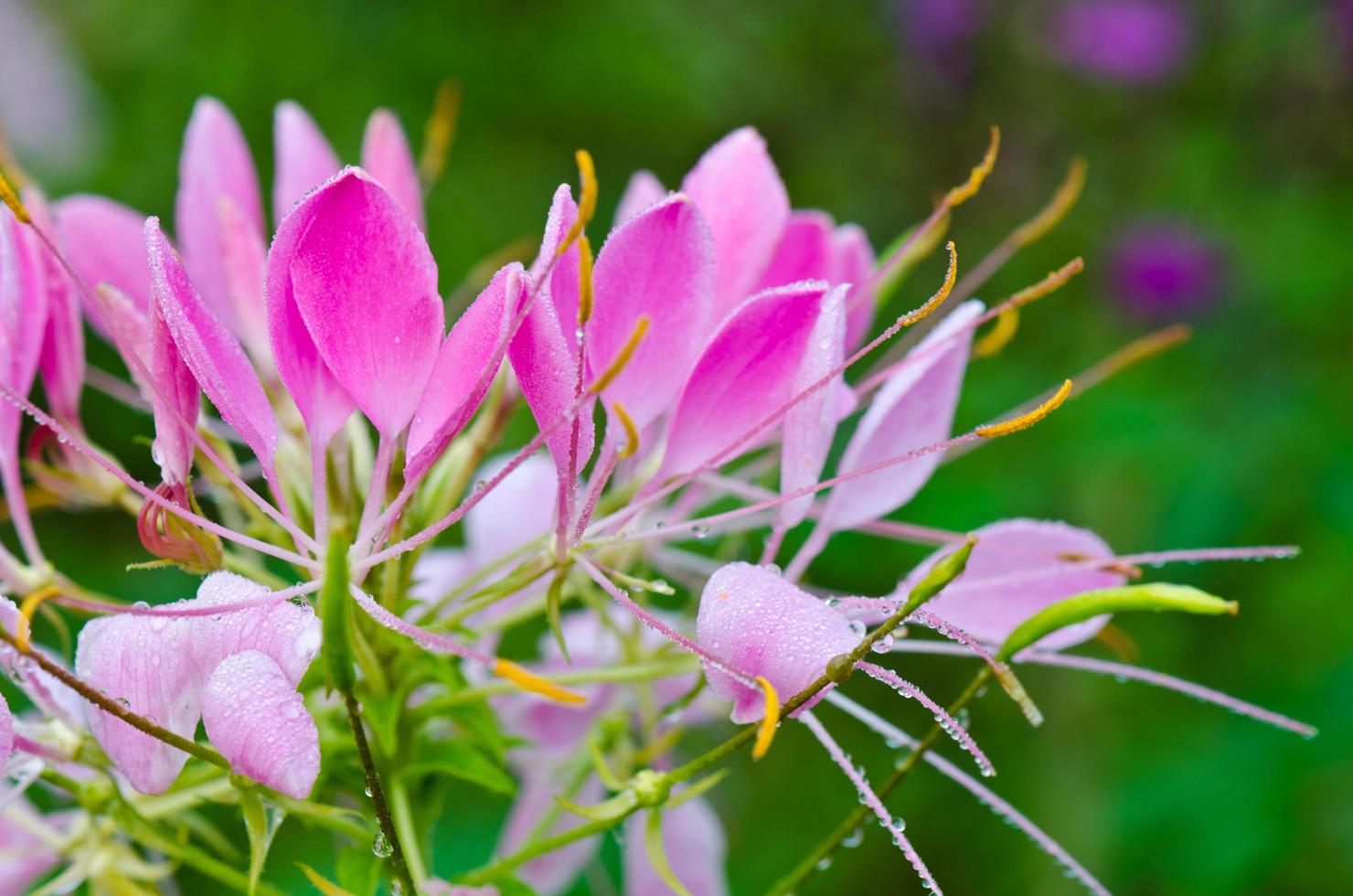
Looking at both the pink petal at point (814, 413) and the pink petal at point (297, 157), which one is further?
the pink petal at point (297, 157)

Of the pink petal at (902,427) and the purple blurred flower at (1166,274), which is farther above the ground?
the pink petal at (902,427)

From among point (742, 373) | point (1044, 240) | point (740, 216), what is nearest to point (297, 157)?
point (740, 216)

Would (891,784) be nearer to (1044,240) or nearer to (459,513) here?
(459,513)

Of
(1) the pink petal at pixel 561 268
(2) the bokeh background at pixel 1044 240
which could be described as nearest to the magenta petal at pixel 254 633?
(1) the pink petal at pixel 561 268

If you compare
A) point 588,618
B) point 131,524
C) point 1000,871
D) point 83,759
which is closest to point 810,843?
point 1000,871

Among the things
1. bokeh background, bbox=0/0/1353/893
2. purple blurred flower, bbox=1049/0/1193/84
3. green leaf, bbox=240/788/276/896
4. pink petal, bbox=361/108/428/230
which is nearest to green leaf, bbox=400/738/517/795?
green leaf, bbox=240/788/276/896

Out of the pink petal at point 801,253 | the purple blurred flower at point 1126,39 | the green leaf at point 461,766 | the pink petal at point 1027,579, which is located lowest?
the purple blurred flower at point 1126,39

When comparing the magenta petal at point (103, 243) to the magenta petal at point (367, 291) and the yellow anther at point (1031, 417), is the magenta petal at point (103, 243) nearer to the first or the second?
the magenta petal at point (367, 291)

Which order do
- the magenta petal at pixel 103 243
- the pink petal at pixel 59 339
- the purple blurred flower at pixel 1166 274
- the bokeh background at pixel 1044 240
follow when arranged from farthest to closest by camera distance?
the purple blurred flower at pixel 1166 274, the bokeh background at pixel 1044 240, the magenta petal at pixel 103 243, the pink petal at pixel 59 339
